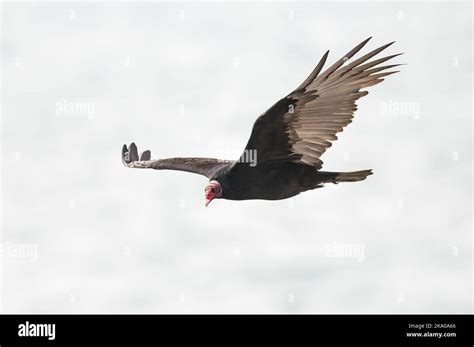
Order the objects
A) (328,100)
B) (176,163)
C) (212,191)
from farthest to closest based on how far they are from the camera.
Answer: (176,163), (212,191), (328,100)

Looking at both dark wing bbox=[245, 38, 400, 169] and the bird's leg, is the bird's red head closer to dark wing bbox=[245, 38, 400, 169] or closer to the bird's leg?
dark wing bbox=[245, 38, 400, 169]

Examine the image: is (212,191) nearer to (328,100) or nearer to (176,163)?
(328,100)

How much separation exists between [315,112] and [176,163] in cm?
456

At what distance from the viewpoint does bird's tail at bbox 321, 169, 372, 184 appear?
1291 cm

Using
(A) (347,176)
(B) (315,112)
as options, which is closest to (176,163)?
(A) (347,176)

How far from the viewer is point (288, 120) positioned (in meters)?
11.6

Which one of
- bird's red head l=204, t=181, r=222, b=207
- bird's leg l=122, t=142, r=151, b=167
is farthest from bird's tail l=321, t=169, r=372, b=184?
bird's leg l=122, t=142, r=151, b=167

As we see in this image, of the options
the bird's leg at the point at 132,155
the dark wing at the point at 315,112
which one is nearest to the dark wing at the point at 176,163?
the bird's leg at the point at 132,155

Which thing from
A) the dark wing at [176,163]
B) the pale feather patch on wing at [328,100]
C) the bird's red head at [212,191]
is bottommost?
the bird's red head at [212,191]

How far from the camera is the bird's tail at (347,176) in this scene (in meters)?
12.9

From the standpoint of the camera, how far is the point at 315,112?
11844mm

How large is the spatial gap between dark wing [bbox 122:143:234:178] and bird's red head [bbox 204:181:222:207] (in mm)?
686

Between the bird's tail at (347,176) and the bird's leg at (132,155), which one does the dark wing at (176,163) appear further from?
the bird's tail at (347,176)

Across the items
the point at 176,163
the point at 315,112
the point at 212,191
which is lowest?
the point at 212,191
